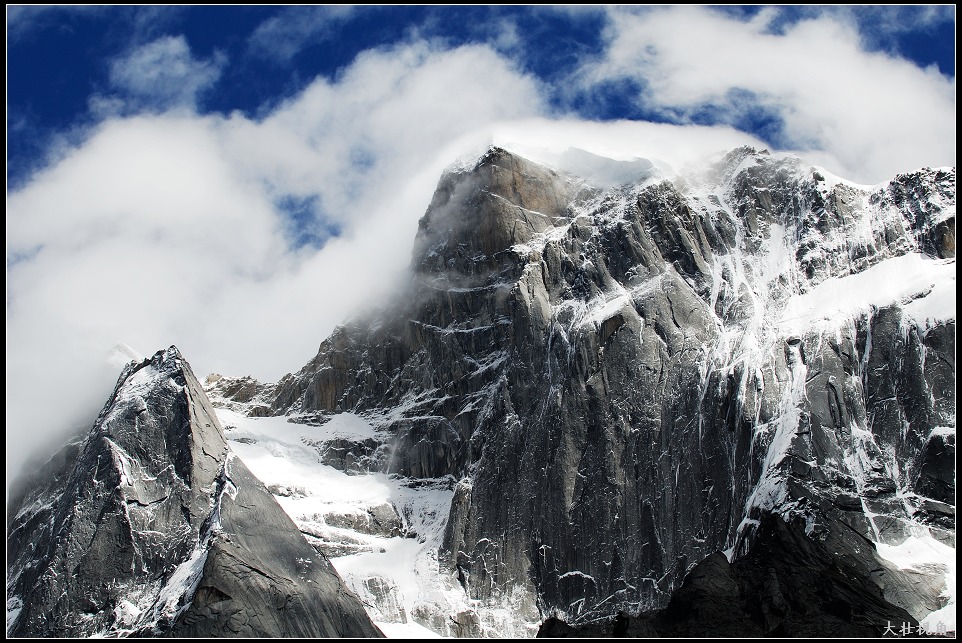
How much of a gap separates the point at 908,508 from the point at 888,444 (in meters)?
10.2

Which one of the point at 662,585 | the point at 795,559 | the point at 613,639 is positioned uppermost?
the point at 613,639

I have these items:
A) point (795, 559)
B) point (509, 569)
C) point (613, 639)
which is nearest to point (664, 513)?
point (509, 569)

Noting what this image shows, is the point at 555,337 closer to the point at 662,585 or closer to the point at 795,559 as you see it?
the point at 662,585

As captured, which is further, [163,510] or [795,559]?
[163,510]

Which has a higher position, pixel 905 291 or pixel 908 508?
pixel 905 291

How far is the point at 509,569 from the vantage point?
166 m

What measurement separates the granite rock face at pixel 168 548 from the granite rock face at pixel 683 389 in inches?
1109

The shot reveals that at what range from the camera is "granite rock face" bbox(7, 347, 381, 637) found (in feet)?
458

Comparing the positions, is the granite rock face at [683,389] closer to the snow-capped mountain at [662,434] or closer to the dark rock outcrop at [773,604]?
the snow-capped mountain at [662,434]

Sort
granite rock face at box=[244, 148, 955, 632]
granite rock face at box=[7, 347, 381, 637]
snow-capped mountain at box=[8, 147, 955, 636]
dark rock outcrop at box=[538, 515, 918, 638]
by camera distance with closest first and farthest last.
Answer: dark rock outcrop at box=[538, 515, 918, 638], granite rock face at box=[7, 347, 381, 637], snow-capped mountain at box=[8, 147, 955, 636], granite rock face at box=[244, 148, 955, 632]

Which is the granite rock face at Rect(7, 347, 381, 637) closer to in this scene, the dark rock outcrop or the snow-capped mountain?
the snow-capped mountain

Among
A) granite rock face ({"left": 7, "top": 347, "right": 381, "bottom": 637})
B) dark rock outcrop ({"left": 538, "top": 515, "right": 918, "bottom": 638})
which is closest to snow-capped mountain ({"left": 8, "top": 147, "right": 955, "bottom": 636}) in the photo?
dark rock outcrop ({"left": 538, "top": 515, "right": 918, "bottom": 638})

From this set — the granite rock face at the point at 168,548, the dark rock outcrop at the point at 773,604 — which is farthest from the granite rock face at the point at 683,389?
the granite rock face at the point at 168,548

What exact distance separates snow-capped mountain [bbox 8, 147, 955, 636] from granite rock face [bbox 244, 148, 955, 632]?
299 millimetres
